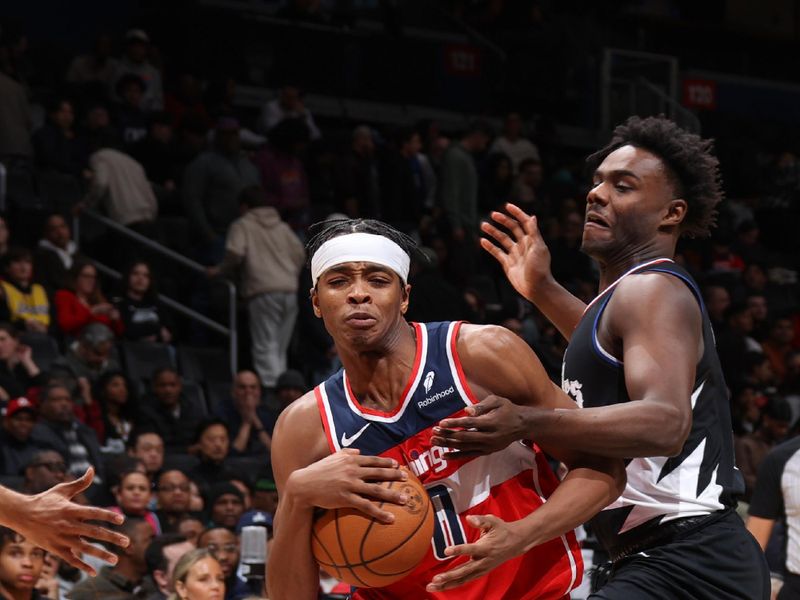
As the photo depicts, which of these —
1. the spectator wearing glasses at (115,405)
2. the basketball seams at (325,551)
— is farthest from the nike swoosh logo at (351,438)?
the spectator wearing glasses at (115,405)

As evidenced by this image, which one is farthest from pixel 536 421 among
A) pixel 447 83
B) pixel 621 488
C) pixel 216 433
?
pixel 447 83

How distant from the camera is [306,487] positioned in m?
3.59

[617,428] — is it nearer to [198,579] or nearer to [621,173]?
[621,173]

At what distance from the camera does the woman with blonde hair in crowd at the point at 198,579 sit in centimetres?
663

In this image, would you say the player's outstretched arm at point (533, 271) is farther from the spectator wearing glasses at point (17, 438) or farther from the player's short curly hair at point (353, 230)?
the spectator wearing glasses at point (17, 438)

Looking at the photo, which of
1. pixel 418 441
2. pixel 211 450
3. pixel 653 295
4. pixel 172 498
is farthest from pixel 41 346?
pixel 653 295

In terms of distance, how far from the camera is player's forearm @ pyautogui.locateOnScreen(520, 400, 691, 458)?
3535mm

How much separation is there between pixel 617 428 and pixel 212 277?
28.0 ft

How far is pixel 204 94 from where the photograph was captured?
1452 cm

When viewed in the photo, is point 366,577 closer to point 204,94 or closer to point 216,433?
point 216,433

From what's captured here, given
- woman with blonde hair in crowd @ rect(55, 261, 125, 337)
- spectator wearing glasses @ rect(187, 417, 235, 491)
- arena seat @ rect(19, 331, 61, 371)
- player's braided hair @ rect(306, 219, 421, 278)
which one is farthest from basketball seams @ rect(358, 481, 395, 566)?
woman with blonde hair in crowd @ rect(55, 261, 125, 337)

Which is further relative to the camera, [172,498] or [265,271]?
[265,271]

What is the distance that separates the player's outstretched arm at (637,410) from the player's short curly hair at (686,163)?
0.41 metres

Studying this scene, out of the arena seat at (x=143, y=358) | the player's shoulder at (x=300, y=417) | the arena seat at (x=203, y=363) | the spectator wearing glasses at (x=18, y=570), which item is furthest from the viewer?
the arena seat at (x=203, y=363)
